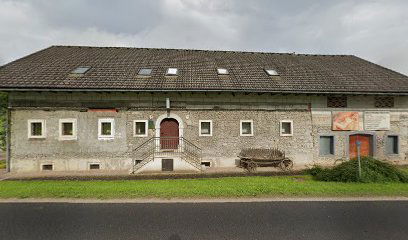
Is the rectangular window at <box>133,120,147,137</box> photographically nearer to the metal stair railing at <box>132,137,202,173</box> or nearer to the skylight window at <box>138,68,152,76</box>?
the metal stair railing at <box>132,137,202,173</box>

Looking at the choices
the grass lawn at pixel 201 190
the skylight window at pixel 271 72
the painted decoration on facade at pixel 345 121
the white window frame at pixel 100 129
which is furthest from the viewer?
the skylight window at pixel 271 72

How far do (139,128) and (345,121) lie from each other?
12.9 metres

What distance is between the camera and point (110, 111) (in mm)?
12578

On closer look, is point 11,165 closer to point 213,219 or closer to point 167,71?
point 167,71

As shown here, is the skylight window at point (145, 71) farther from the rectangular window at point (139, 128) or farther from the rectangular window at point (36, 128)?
the rectangular window at point (36, 128)

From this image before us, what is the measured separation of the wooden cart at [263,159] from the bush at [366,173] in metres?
3.17

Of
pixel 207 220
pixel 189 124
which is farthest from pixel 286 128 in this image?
pixel 207 220

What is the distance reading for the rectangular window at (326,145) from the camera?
1388 centimetres

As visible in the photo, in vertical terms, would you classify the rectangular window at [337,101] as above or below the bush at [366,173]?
above

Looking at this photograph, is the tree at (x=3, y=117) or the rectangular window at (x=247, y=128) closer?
the tree at (x=3, y=117)

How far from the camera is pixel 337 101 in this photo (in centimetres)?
1388

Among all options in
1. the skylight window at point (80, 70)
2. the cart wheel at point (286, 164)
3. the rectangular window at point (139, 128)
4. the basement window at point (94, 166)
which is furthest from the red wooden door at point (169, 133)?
the cart wheel at point (286, 164)

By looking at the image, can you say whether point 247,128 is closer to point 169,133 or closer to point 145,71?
point 169,133

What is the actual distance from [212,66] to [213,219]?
1169 centimetres
